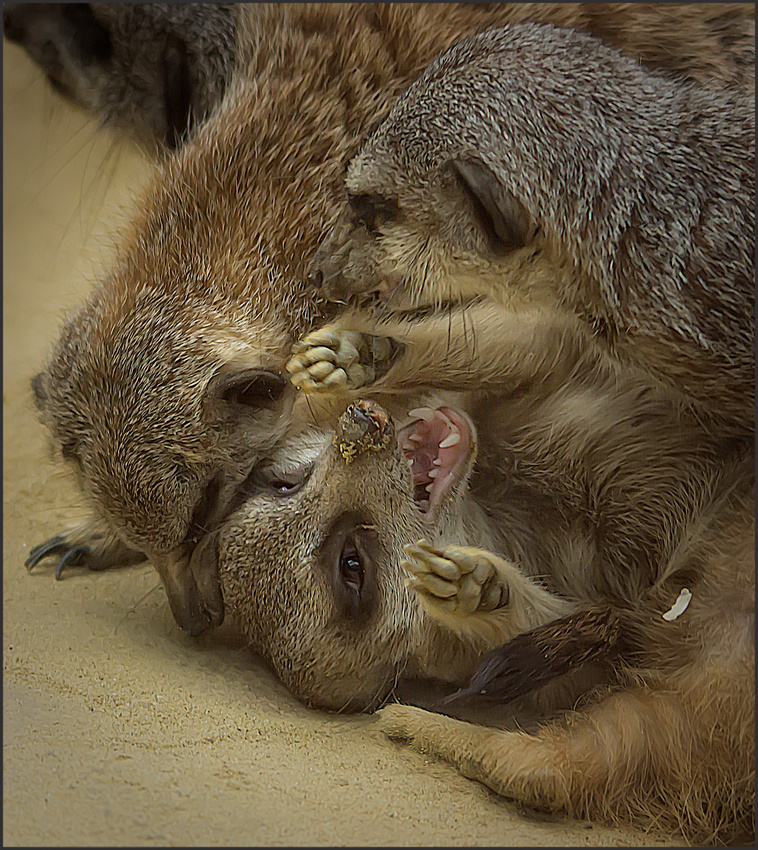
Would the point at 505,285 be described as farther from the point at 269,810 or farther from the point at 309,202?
the point at 269,810

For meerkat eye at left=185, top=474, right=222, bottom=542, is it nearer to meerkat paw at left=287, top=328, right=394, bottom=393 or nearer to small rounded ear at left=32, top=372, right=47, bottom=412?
meerkat paw at left=287, top=328, right=394, bottom=393

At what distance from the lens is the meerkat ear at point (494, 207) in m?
1.04

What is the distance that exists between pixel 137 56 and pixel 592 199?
78cm

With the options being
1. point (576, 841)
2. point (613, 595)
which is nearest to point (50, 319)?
point (613, 595)

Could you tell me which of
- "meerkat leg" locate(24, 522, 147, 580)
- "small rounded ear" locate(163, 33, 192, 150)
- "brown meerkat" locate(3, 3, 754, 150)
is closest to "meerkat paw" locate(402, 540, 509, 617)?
"meerkat leg" locate(24, 522, 147, 580)

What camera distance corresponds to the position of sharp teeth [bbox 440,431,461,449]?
1.33 m

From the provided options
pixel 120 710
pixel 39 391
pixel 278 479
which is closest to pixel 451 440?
pixel 278 479

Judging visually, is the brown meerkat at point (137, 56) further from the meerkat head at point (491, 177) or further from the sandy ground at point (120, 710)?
the meerkat head at point (491, 177)

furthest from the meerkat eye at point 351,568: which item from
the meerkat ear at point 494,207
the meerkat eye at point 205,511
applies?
the meerkat ear at point 494,207

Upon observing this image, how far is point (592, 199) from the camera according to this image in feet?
3.31

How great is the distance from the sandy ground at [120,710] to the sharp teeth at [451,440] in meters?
0.41

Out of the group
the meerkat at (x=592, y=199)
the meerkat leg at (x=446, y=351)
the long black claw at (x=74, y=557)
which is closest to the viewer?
the meerkat at (x=592, y=199)

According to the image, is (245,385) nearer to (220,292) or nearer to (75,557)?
(220,292)

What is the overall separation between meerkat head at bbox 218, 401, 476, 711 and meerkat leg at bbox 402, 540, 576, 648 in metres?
0.09
